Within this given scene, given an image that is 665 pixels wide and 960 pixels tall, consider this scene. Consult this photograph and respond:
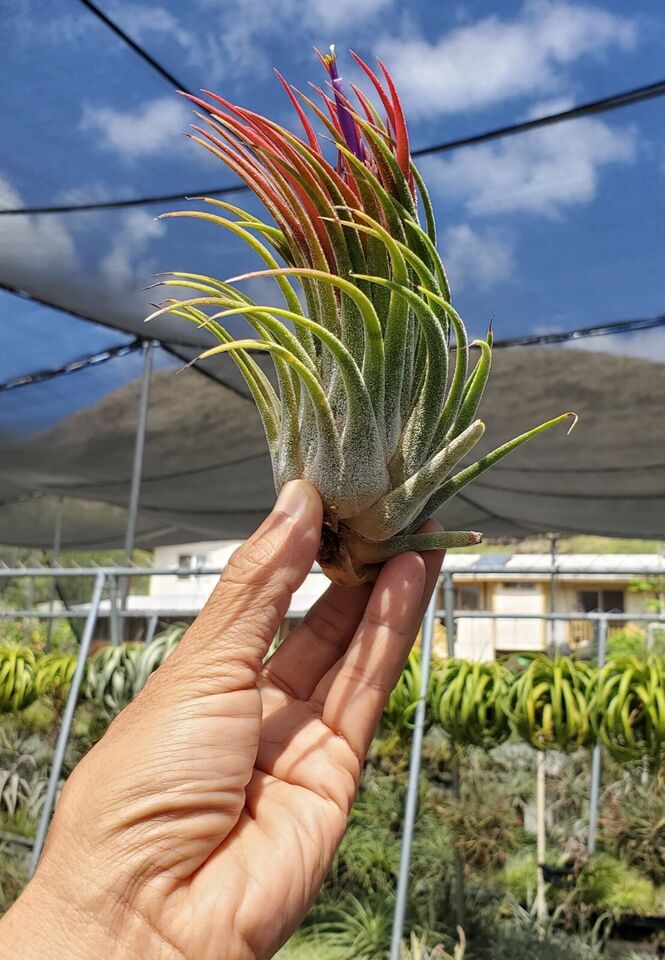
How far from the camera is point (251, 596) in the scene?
32.1 inches

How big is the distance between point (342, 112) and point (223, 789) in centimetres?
73

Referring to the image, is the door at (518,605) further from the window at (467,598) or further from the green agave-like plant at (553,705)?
the green agave-like plant at (553,705)

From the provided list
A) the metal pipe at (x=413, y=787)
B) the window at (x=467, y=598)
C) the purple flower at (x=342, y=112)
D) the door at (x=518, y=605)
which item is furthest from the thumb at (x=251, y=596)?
the door at (x=518, y=605)

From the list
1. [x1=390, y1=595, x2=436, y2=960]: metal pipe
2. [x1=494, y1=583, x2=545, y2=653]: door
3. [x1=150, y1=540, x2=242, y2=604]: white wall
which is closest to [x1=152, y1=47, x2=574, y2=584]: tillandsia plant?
[x1=390, y1=595, x2=436, y2=960]: metal pipe

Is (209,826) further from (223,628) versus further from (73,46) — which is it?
(73,46)

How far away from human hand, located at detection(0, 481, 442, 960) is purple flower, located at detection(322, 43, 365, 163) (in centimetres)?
38

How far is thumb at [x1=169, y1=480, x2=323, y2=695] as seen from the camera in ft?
2.62

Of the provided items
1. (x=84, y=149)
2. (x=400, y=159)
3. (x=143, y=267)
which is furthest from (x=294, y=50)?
(x=400, y=159)

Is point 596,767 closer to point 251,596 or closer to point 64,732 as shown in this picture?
point 64,732

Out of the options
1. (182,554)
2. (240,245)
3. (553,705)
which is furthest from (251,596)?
(182,554)

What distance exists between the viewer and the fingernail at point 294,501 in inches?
31.0

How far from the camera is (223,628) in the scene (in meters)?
0.81

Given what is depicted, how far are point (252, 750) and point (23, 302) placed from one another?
11.4 ft

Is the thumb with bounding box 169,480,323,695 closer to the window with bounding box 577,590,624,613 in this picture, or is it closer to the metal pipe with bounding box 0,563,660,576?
the metal pipe with bounding box 0,563,660,576
